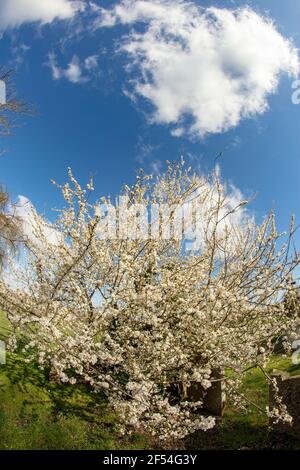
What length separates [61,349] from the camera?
10.5 meters

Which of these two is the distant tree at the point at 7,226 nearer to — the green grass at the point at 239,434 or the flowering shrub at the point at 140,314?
the flowering shrub at the point at 140,314

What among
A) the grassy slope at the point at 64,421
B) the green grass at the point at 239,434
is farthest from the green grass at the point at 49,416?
the green grass at the point at 239,434

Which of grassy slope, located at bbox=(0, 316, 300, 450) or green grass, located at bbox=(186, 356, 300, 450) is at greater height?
grassy slope, located at bbox=(0, 316, 300, 450)

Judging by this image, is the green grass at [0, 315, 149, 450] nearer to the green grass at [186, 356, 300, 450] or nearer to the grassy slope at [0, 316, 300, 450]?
the grassy slope at [0, 316, 300, 450]

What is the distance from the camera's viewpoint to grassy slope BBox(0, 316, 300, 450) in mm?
10602

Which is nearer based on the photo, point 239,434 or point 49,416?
point 49,416

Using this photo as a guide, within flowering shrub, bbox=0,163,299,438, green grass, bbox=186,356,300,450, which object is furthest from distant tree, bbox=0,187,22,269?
green grass, bbox=186,356,300,450


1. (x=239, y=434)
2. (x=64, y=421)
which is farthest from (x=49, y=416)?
(x=239, y=434)

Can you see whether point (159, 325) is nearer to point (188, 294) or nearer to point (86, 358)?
point (188, 294)

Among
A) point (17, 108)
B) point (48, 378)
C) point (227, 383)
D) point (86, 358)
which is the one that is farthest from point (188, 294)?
point (17, 108)

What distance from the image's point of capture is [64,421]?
1143 cm

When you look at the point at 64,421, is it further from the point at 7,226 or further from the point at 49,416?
the point at 7,226
